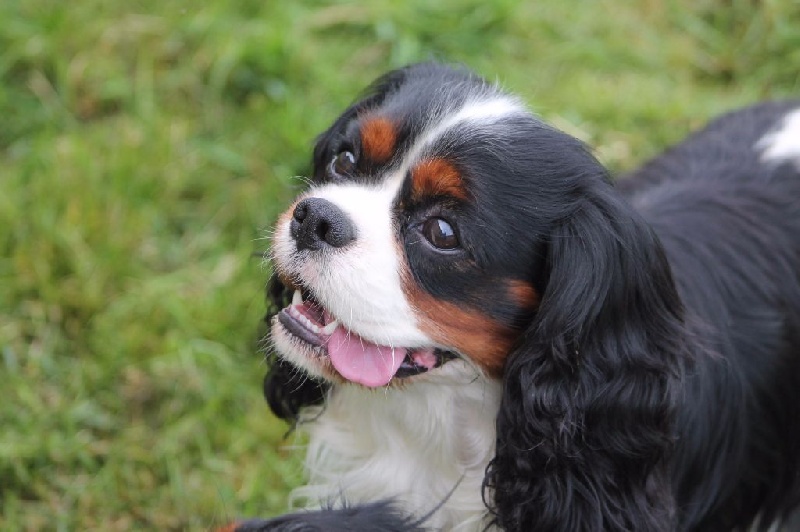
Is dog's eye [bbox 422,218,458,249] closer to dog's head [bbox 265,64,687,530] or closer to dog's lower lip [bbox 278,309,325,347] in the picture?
dog's head [bbox 265,64,687,530]

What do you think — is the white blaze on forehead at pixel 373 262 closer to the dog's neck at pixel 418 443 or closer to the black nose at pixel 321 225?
the black nose at pixel 321 225

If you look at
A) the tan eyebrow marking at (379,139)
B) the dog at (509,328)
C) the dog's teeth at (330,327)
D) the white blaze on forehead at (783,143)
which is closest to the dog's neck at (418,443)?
the dog at (509,328)

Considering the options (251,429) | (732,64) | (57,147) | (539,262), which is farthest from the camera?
(732,64)

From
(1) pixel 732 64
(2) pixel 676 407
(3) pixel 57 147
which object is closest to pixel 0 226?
(3) pixel 57 147

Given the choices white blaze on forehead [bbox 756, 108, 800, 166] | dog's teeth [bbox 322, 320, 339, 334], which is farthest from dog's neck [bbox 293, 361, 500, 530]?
white blaze on forehead [bbox 756, 108, 800, 166]

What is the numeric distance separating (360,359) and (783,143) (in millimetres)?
1515

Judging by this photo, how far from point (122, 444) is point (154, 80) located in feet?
5.68

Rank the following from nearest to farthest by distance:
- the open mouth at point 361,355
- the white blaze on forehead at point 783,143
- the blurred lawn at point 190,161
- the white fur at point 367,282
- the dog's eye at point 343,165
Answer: the white fur at point 367,282 → the open mouth at point 361,355 → the dog's eye at point 343,165 → the white blaze on forehead at point 783,143 → the blurred lawn at point 190,161

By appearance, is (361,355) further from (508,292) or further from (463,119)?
(463,119)

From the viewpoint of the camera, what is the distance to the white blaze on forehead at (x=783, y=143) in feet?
10.7

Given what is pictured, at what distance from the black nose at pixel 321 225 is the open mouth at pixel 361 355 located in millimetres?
157

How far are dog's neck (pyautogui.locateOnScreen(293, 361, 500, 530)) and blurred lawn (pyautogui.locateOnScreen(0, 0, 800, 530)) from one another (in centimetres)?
44

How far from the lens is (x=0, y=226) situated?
12.9ft

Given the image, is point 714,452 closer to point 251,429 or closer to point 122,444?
point 251,429
